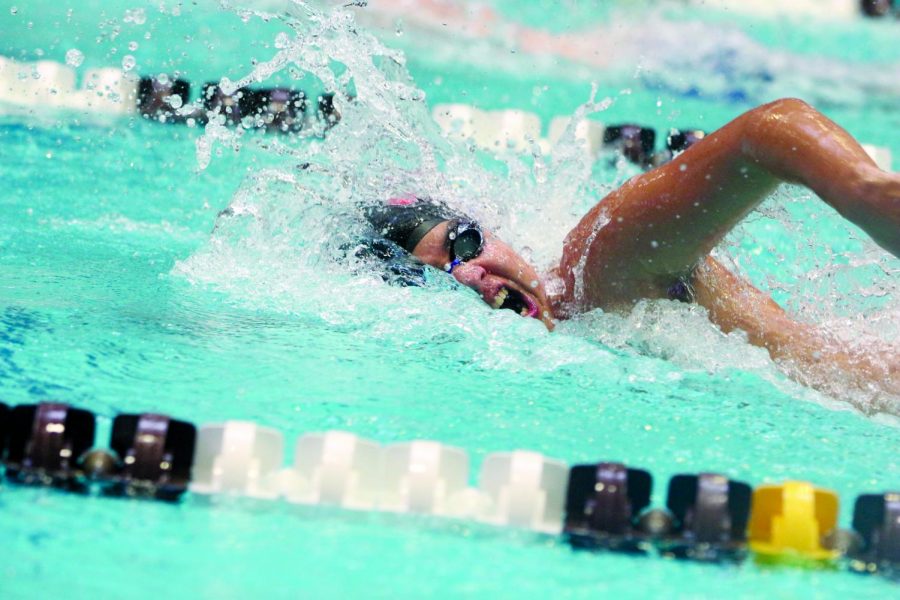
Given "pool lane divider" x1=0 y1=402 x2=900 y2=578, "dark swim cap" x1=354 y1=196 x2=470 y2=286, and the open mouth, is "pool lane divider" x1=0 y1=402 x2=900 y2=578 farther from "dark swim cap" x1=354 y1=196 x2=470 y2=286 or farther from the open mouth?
"dark swim cap" x1=354 y1=196 x2=470 y2=286

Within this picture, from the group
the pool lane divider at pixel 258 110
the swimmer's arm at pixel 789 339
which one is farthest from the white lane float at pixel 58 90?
the swimmer's arm at pixel 789 339

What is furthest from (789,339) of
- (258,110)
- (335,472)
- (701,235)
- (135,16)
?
(135,16)

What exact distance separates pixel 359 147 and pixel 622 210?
1.41 metres

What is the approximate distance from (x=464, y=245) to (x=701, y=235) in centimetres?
59

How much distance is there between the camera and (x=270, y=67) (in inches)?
126

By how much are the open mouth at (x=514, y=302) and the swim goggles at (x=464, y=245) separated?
11 centimetres

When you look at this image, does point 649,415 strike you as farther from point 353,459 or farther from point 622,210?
point 353,459

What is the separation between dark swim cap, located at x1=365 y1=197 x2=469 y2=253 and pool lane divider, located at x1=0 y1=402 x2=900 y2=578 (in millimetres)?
1148

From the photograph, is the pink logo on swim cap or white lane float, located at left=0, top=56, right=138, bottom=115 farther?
white lane float, located at left=0, top=56, right=138, bottom=115

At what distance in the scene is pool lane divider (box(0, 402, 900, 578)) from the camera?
140 centimetres

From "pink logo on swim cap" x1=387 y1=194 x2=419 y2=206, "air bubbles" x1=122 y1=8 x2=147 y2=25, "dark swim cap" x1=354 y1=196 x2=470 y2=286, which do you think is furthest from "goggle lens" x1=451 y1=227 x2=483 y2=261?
"air bubbles" x1=122 y1=8 x2=147 y2=25

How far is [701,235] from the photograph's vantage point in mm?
2068

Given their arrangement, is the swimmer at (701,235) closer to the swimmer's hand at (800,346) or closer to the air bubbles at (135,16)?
the swimmer's hand at (800,346)

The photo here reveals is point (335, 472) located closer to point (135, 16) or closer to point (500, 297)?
point (500, 297)
